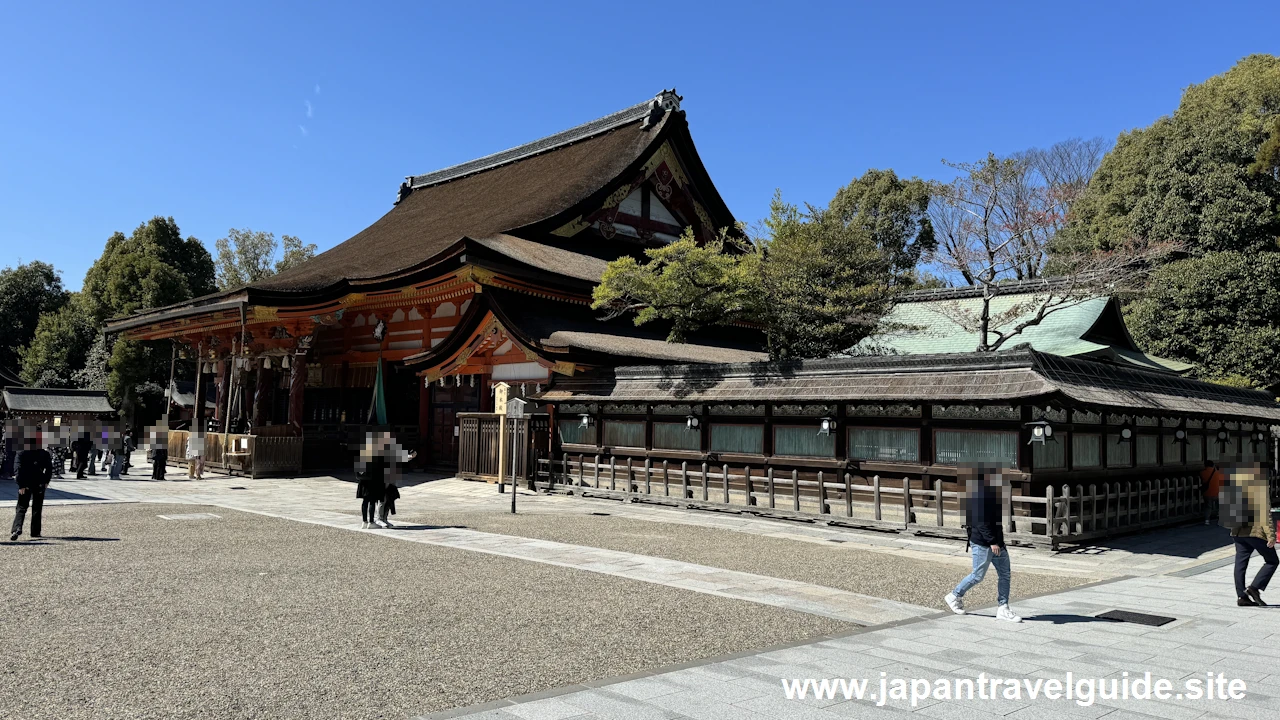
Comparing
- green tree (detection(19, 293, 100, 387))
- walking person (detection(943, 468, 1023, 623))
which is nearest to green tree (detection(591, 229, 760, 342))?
walking person (detection(943, 468, 1023, 623))

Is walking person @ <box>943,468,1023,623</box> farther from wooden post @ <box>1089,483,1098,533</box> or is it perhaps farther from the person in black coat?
the person in black coat

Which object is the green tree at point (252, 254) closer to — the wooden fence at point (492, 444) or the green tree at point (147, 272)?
the green tree at point (147, 272)

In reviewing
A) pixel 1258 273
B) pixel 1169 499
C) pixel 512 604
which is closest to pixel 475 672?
pixel 512 604

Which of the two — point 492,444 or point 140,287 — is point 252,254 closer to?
point 140,287

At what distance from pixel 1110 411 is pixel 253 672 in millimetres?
12766

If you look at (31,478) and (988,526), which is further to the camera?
(31,478)

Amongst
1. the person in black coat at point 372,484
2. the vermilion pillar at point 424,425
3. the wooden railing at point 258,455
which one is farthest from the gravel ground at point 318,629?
the vermilion pillar at point 424,425

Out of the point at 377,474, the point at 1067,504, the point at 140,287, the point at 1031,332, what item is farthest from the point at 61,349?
the point at 1067,504

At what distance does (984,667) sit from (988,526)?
5.68 ft

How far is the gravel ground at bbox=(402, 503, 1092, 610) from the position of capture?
9.29 metres

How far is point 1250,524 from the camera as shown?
8367 millimetres

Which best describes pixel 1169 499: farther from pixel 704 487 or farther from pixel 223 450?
pixel 223 450

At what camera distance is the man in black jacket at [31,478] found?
11.1 m

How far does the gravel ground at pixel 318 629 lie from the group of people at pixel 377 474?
97.8 inches
